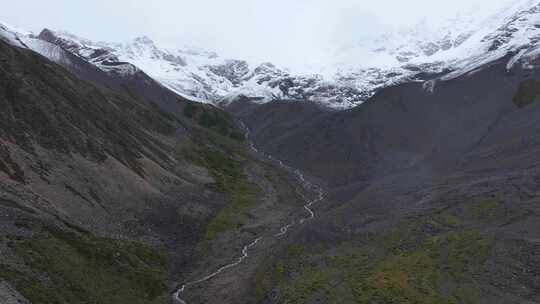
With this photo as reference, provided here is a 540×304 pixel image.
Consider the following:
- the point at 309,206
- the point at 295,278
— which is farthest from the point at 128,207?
the point at 309,206

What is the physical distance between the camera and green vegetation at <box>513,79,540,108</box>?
152000 mm

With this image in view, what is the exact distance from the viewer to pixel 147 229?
76562 millimetres

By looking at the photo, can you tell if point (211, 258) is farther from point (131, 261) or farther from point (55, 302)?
point (55, 302)

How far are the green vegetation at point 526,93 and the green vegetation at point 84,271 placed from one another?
11527cm

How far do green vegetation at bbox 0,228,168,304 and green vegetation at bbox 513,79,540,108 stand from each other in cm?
11527

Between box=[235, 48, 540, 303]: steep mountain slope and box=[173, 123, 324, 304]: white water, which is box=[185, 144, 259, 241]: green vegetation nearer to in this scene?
box=[173, 123, 324, 304]: white water

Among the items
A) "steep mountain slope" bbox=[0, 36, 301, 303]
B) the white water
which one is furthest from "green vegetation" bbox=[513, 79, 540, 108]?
"steep mountain slope" bbox=[0, 36, 301, 303]

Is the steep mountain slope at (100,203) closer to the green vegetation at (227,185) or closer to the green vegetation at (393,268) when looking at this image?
the green vegetation at (227,185)

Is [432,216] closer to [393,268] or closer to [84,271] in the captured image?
[393,268]

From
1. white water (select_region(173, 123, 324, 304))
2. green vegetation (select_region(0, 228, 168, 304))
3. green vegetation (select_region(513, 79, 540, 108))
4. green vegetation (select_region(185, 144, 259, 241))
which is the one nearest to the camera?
green vegetation (select_region(0, 228, 168, 304))

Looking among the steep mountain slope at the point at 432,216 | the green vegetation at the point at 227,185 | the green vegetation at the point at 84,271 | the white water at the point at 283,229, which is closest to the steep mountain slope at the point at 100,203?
the green vegetation at the point at 84,271

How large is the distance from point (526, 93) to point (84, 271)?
133608 millimetres

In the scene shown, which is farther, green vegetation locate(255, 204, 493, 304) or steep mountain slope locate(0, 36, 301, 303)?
green vegetation locate(255, 204, 493, 304)

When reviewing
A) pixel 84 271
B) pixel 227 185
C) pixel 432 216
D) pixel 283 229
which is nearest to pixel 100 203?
pixel 84 271
